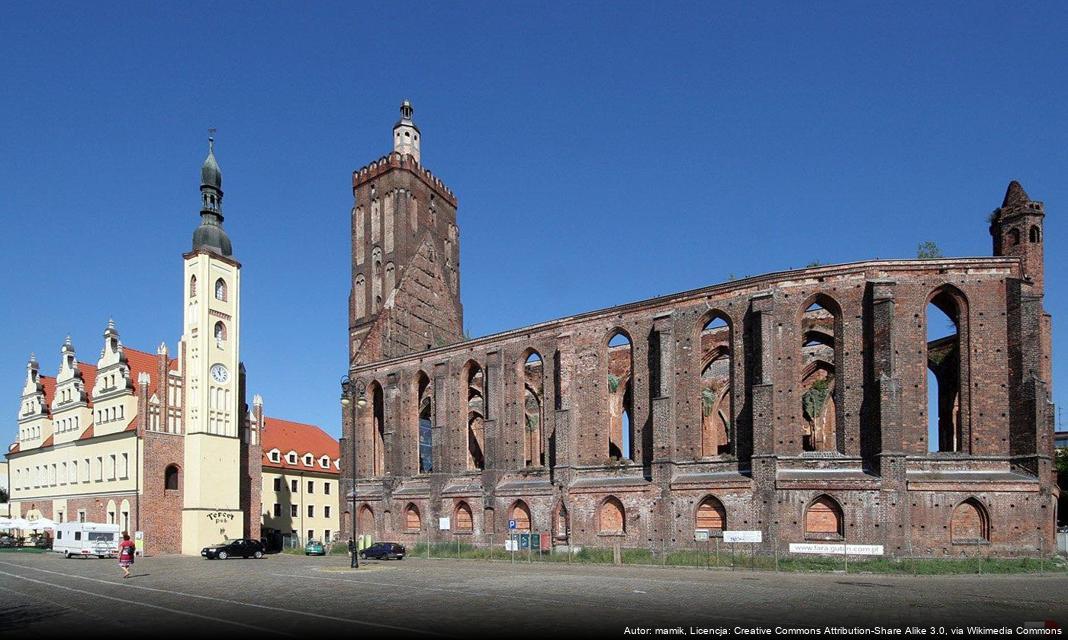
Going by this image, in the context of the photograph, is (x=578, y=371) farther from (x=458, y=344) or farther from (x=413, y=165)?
(x=413, y=165)

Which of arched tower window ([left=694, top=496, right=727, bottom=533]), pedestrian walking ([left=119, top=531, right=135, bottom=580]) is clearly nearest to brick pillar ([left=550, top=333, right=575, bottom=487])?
arched tower window ([left=694, top=496, right=727, bottom=533])

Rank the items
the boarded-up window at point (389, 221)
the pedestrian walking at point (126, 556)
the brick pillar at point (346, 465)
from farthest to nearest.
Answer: the boarded-up window at point (389, 221) < the brick pillar at point (346, 465) < the pedestrian walking at point (126, 556)

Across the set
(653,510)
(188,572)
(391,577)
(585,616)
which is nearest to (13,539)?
(188,572)

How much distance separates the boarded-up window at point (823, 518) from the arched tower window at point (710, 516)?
3695mm

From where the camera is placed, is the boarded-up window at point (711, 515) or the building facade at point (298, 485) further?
the building facade at point (298, 485)

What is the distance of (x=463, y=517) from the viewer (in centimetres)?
4659

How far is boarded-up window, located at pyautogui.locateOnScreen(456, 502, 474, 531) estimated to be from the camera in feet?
152

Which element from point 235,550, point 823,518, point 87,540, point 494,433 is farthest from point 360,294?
point 823,518

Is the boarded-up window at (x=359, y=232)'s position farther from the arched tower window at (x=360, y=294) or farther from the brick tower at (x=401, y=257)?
the arched tower window at (x=360, y=294)

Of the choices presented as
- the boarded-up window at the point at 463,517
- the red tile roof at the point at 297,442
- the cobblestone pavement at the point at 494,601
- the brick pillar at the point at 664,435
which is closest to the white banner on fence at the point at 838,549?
the cobblestone pavement at the point at 494,601

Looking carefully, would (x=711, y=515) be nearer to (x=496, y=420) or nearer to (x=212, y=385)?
(x=496, y=420)

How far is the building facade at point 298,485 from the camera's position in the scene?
64.1 meters

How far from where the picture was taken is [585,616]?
17500 mm

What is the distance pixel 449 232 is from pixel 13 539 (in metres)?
38.7
